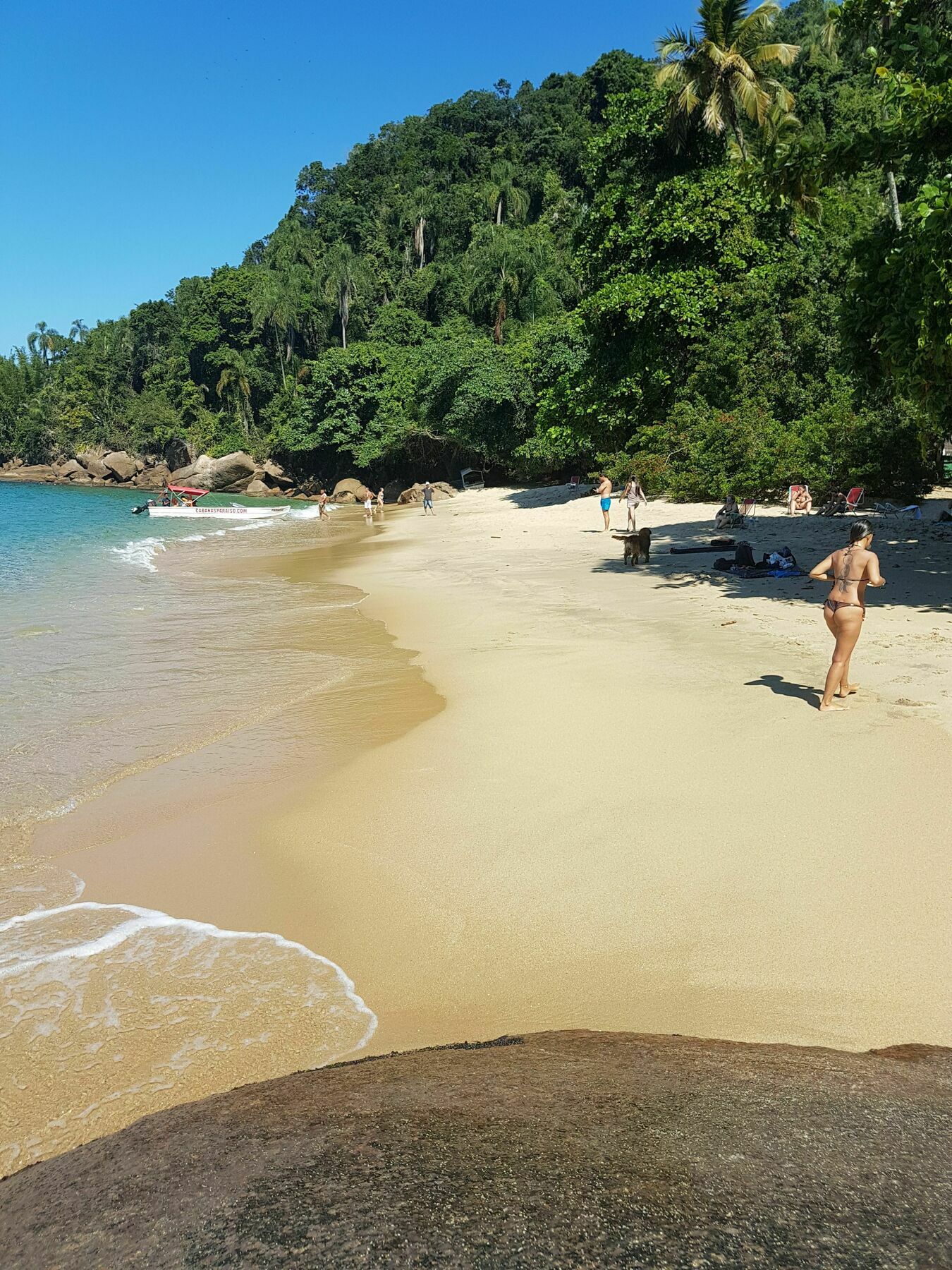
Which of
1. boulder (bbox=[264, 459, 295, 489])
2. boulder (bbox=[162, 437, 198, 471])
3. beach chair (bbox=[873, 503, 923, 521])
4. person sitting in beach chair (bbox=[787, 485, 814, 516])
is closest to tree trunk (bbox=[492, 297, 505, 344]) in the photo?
boulder (bbox=[264, 459, 295, 489])

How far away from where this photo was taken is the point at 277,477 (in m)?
69.3

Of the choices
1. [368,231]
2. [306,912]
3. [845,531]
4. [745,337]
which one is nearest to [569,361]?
[745,337]

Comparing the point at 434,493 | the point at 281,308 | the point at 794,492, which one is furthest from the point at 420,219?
the point at 794,492

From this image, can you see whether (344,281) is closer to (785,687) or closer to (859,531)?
(785,687)

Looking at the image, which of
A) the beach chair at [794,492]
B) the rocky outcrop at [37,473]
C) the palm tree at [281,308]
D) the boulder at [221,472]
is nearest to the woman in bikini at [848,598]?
the beach chair at [794,492]

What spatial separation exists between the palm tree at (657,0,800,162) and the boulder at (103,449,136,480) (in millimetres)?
67405

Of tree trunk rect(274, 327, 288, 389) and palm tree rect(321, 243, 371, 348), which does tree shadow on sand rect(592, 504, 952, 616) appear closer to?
palm tree rect(321, 243, 371, 348)

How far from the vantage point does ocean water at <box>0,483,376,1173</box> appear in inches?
→ 139

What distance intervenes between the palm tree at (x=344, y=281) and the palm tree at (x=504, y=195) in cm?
1218

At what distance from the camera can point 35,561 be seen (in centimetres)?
2553

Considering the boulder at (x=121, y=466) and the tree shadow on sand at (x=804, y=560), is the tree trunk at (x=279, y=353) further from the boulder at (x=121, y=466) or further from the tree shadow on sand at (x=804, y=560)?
the tree shadow on sand at (x=804, y=560)

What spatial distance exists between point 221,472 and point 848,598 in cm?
6640

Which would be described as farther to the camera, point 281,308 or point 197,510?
point 281,308

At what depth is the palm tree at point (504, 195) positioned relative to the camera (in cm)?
7150
